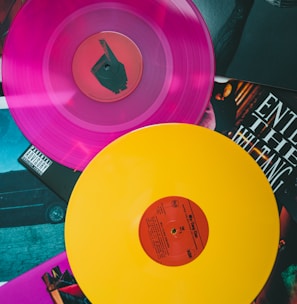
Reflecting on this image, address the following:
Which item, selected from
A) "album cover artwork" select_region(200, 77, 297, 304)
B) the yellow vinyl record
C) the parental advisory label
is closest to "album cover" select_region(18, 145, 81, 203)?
the parental advisory label

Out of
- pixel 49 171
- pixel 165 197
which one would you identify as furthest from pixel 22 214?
pixel 165 197

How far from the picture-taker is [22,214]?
0.82 m

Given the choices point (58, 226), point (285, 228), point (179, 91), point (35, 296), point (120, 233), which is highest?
point (179, 91)

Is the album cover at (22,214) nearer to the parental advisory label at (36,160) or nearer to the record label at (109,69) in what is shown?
the parental advisory label at (36,160)

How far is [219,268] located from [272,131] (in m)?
0.28

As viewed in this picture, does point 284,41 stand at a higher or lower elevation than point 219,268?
higher

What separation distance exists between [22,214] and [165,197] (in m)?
0.29

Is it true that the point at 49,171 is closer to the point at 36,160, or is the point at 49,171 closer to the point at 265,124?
the point at 36,160

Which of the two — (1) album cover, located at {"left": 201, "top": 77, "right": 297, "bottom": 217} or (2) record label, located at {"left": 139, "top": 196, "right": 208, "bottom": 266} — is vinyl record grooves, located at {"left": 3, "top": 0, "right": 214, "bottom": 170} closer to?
(1) album cover, located at {"left": 201, "top": 77, "right": 297, "bottom": 217}

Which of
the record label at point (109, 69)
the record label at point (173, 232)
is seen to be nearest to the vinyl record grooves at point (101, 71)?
the record label at point (109, 69)

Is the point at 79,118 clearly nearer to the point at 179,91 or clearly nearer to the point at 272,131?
the point at 179,91

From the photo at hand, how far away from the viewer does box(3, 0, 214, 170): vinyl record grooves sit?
765 millimetres

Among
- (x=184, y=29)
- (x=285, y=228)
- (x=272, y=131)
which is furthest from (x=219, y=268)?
(x=184, y=29)

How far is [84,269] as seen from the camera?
0.72 m
